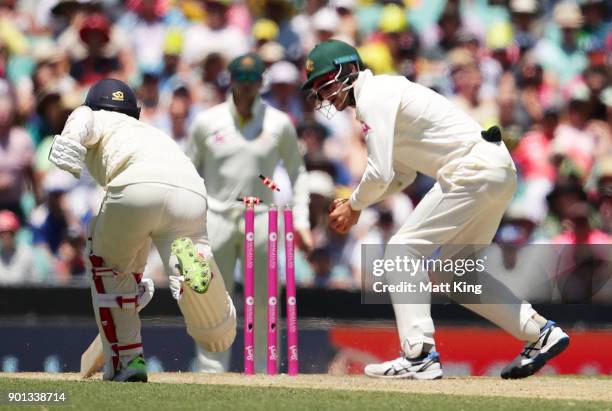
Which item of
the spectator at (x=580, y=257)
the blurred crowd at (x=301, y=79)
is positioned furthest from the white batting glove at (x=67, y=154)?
the spectator at (x=580, y=257)

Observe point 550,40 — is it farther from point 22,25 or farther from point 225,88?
point 22,25

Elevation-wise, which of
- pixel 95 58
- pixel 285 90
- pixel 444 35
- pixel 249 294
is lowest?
pixel 249 294

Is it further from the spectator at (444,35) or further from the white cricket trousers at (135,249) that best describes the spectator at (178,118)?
the white cricket trousers at (135,249)

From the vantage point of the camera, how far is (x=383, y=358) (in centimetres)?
1001

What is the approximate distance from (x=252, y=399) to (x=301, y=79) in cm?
659

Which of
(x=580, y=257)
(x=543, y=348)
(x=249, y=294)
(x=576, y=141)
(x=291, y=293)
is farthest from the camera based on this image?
(x=576, y=141)

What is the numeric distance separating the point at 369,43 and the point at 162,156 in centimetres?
611

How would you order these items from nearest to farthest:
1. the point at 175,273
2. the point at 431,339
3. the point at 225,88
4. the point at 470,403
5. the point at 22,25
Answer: the point at 470,403 → the point at 175,273 → the point at 431,339 → the point at 225,88 → the point at 22,25

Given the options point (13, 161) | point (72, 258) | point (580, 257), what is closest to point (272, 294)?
point (580, 257)

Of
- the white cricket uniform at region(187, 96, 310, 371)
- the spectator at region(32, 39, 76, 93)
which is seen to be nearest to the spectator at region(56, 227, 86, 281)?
the white cricket uniform at region(187, 96, 310, 371)

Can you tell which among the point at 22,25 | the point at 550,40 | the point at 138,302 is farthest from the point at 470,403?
the point at 22,25

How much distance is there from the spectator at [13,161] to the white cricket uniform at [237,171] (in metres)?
2.76

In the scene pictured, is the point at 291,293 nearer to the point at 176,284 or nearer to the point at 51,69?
the point at 176,284

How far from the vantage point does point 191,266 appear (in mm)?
7578
